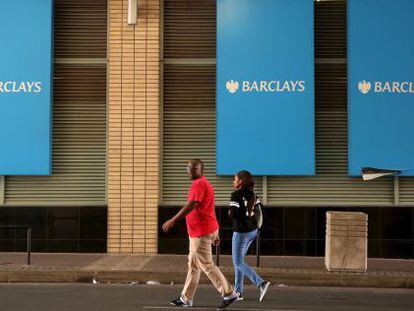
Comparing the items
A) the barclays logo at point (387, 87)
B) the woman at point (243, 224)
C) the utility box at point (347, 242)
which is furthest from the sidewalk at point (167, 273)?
the barclays logo at point (387, 87)

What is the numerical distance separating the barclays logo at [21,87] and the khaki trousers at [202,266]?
23.1 ft

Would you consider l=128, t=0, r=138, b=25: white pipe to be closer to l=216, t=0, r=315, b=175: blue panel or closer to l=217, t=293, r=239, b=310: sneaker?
l=216, t=0, r=315, b=175: blue panel

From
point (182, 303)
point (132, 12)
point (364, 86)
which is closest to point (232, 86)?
point (132, 12)

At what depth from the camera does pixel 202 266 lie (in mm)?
8359

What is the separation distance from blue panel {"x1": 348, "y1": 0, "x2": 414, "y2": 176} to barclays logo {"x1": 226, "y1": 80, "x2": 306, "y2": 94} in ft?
3.66

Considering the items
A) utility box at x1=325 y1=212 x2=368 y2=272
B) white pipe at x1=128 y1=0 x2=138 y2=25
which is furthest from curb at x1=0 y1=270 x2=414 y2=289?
white pipe at x1=128 y1=0 x2=138 y2=25

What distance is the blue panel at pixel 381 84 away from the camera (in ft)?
45.2

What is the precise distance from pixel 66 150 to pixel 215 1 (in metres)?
4.63

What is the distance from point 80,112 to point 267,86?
4116 millimetres

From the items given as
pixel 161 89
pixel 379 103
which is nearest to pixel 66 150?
pixel 161 89

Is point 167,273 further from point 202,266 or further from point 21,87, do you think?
point 21,87

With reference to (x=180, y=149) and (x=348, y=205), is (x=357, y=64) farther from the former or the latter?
(x=180, y=149)

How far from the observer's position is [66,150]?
47.2 feet

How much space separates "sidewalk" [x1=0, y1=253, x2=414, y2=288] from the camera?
427 inches
